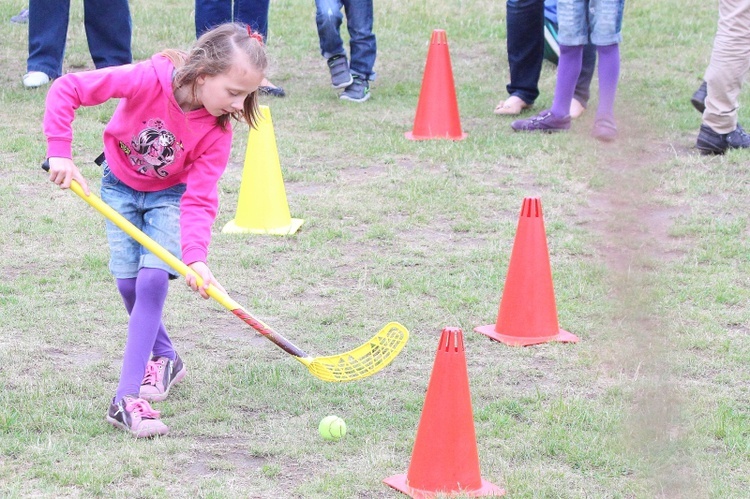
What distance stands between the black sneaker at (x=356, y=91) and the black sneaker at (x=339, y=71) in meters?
0.04

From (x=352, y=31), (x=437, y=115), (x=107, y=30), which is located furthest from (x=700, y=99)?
(x=107, y=30)

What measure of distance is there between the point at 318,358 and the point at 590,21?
3400 mm

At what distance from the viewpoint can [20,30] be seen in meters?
8.59

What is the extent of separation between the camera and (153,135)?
309cm

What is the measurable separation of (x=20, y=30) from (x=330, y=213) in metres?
4.68

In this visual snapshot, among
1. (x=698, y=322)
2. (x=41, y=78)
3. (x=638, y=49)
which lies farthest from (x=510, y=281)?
(x=638, y=49)

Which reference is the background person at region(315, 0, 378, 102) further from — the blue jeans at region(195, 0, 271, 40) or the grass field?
the blue jeans at region(195, 0, 271, 40)

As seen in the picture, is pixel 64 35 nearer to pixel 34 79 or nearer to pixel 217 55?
pixel 34 79

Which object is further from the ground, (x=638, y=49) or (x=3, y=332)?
(x=638, y=49)

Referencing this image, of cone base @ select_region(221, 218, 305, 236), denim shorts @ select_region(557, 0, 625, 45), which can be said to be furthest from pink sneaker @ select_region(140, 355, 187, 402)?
denim shorts @ select_region(557, 0, 625, 45)

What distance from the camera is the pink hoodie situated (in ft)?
9.91

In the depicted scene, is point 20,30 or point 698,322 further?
point 20,30

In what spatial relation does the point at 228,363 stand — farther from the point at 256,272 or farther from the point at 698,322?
the point at 698,322

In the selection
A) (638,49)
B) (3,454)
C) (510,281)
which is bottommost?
(3,454)
